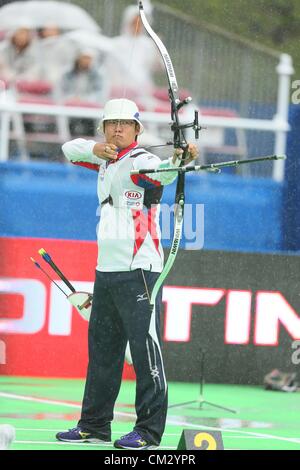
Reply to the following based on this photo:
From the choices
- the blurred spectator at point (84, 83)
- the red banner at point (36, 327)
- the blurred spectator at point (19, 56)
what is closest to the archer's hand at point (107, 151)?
the red banner at point (36, 327)

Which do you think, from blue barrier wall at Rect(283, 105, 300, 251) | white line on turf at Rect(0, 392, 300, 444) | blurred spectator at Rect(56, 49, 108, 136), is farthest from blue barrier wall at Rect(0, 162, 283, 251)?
white line on turf at Rect(0, 392, 300, 444)

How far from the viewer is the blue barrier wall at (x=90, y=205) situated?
1059cm

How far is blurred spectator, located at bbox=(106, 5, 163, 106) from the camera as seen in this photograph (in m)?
11.6

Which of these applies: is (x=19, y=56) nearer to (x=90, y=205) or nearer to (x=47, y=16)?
(x=47, y=16)

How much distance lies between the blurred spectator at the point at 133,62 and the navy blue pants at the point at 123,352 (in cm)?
478

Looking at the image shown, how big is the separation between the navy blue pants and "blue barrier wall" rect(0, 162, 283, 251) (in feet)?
11.7

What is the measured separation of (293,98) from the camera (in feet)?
37.6

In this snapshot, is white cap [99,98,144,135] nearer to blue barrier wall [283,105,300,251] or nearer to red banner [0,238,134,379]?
red banner [0,238,134,379]

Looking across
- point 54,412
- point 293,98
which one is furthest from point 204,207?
point 54,412

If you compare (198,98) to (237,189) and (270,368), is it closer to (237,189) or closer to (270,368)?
(237,189)

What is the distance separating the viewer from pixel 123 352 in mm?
7020

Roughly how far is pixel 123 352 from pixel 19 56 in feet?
Result: 16.7
